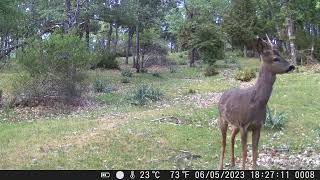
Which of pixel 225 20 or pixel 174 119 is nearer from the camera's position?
pixel 174 119

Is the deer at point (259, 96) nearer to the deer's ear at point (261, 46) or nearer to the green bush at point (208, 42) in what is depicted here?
the deer's ear at point (261, 46)

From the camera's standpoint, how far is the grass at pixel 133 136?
37.8 feet

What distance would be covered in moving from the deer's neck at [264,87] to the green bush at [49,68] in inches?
558

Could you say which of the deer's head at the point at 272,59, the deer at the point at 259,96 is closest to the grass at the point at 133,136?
the deer at the point at 259,96

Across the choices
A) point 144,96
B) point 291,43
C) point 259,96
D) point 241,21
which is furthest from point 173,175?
point 241,21

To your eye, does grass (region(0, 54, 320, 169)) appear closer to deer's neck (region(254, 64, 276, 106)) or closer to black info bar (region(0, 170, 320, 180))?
black info bar (region(0, 170, 320, 180))

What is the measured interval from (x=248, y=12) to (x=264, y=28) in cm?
244

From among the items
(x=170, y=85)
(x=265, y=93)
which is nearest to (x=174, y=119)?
(x=265, y=93)

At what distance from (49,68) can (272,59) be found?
14.6 metres

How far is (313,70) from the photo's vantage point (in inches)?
1326

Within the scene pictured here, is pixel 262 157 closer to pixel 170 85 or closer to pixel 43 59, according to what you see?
pixel 43 59

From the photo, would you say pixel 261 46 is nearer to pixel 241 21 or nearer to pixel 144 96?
pixel 144 96

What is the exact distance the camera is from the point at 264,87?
8469mm

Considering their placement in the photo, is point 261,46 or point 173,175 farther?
point 173,175
